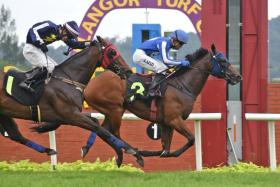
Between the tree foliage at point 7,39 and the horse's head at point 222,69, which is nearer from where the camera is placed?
the horse's head at point 222,69

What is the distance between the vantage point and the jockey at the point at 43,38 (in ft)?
26.8

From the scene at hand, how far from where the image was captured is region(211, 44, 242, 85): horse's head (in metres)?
9.59

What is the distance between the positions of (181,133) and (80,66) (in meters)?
1.71

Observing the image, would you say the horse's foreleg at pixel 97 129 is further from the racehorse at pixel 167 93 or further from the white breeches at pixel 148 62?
the white breeches at pixel 148 62

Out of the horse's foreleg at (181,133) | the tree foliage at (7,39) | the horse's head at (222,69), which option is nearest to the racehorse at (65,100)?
the horse's foreleg at (181,133)

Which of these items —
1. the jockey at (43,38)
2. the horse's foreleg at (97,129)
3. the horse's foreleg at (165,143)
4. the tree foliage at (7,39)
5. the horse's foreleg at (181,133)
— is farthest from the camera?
the tree foliage at (7,39)

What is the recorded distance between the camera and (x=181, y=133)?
914cm

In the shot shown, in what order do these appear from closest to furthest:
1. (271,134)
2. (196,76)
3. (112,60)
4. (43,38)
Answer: (43,38) → (112,60) → (271,134) → (196,76)

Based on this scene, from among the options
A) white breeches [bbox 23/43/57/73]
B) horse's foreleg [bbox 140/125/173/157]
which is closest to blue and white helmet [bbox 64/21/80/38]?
white breeches [bbox 23/43/57/73]

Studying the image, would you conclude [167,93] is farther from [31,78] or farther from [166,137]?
[31,78]

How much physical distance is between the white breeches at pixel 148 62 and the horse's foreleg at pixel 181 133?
80 cm

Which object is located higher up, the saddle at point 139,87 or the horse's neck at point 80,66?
the horse's neck at point 80,66

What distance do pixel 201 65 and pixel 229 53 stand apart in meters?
1.54

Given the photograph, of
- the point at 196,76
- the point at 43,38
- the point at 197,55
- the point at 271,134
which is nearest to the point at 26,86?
the point at 43,38
